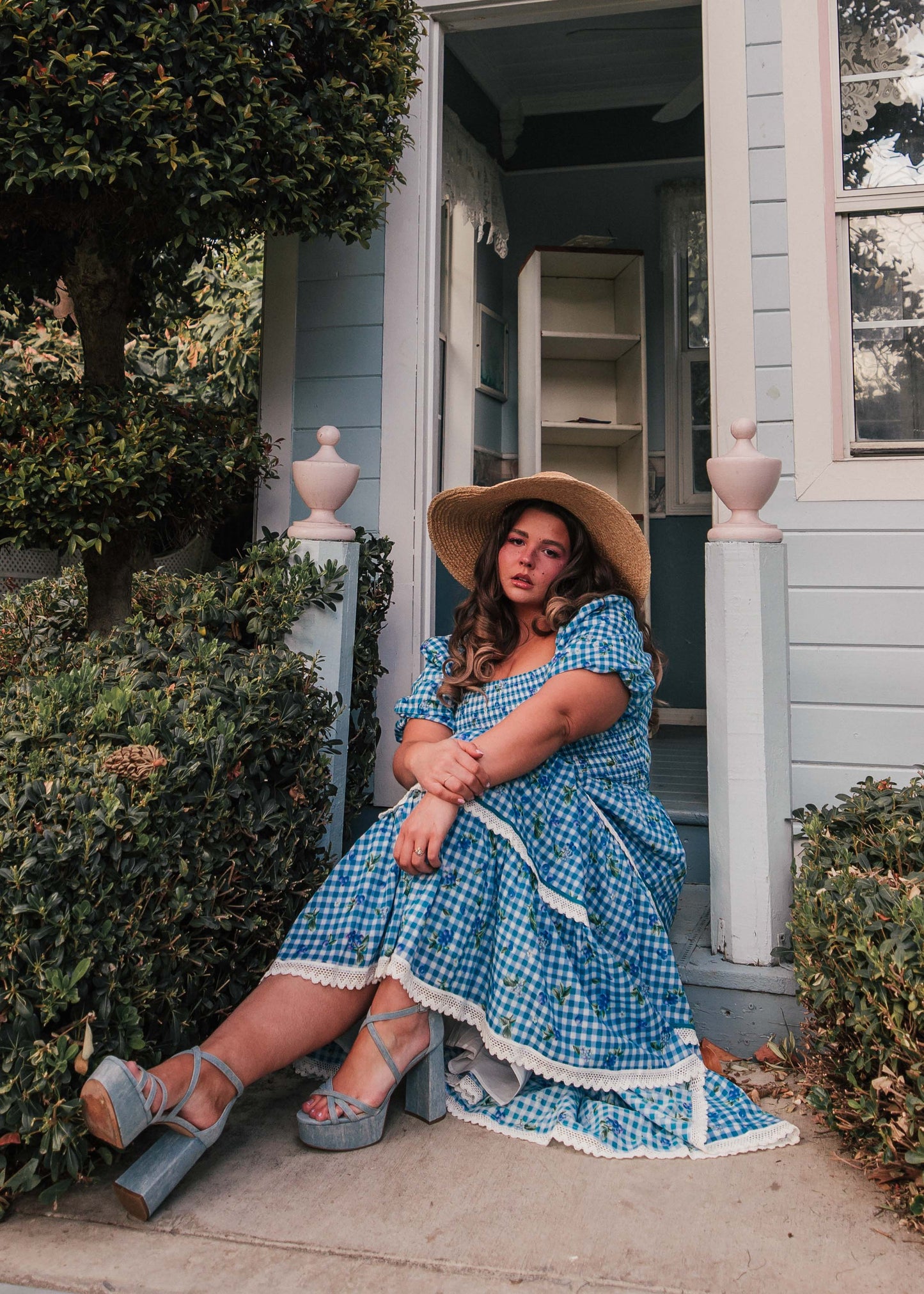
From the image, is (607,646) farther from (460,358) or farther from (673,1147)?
(460,358)

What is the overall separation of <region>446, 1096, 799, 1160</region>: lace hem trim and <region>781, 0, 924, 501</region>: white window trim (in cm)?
165

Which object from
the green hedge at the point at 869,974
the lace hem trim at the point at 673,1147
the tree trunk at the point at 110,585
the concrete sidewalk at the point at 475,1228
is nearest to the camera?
the concrete sidewalk at the point at 475,1228

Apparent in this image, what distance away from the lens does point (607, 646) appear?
221 cm

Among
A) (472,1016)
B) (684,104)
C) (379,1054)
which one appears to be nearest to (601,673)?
(472,1016)

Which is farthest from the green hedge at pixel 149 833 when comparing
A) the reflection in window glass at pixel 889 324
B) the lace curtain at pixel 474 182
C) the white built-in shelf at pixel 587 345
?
the white built-in shelf at pixel 587 345

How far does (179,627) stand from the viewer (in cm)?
248

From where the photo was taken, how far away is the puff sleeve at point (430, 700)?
2406mm

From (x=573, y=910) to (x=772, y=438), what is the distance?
4.98 ft

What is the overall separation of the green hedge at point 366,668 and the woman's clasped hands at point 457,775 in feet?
2.80

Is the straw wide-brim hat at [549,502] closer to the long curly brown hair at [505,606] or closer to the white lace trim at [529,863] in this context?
the long curly brown hair at [505,606]

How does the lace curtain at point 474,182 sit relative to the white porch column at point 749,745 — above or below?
above

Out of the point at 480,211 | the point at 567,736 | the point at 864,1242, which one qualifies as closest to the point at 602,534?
the point at 567,736

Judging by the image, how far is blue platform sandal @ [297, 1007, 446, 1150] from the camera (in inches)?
74.4

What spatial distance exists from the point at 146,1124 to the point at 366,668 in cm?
160
